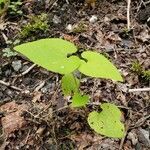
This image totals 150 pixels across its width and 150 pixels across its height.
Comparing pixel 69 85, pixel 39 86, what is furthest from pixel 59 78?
pixel 69 85

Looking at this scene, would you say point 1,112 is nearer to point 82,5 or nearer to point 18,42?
point 18,42

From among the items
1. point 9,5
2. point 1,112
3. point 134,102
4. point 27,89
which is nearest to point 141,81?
point 134,102

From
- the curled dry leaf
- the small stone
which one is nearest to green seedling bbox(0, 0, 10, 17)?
the small stone

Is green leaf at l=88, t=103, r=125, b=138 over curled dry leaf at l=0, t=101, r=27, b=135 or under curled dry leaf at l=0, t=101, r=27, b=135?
over

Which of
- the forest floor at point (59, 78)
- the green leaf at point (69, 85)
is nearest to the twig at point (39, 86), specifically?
the forest floor at point (59, 78)

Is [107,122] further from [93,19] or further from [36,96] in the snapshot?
[93,19]

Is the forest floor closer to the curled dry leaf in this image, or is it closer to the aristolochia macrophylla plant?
the curled dry leaf

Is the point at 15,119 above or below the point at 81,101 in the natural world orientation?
below
